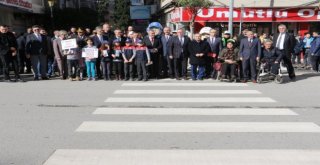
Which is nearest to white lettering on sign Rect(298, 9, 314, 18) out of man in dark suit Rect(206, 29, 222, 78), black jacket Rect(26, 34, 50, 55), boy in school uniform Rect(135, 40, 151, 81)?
man in dark suit Rect(206, 29, 222, 78)

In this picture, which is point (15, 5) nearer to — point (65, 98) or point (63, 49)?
point (63, 49)

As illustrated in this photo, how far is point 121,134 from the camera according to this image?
722 cm

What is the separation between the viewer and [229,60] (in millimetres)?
14500

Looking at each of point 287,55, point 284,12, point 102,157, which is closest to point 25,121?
point 102,157

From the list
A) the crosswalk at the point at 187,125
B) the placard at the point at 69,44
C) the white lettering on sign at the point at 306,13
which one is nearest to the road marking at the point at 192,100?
the crosswalk at the point at 187,125

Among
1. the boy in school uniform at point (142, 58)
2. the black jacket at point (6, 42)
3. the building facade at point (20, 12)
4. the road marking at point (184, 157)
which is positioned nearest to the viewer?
the road marking at point (184, 157)

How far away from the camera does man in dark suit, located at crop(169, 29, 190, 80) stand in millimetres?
15109

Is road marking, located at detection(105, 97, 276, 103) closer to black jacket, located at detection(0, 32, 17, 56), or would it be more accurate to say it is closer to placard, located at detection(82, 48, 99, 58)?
placard, located at detection(82, 48, 99, 58)

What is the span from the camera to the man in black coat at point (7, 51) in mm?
14359

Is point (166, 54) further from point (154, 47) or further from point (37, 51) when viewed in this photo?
point (37, 51)

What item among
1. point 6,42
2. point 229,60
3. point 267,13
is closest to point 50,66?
point 6,42

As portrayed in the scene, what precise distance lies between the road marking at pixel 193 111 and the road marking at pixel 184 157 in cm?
280

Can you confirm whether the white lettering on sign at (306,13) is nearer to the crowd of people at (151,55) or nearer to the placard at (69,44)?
the crowd of people at (151,55)

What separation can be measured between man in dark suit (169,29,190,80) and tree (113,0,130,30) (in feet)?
233
